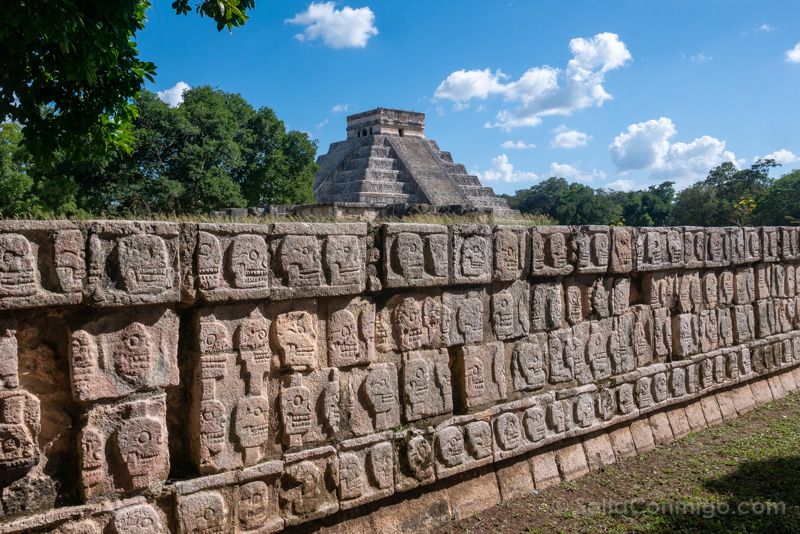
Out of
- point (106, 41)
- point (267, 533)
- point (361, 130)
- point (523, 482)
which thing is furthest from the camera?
point (361, 130)

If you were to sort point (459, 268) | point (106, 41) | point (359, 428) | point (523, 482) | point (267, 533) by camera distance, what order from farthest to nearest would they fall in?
1. point (106, 41)
2. point (523, 482)
3. point (459, 268)
4. point (359, 428)
5. point (267, 533)

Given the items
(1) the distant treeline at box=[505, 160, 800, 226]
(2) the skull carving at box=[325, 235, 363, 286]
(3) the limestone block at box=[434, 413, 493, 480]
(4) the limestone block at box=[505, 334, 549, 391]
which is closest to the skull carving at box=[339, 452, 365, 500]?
(3) the limestone block at box=[434, 413, 493, 480]

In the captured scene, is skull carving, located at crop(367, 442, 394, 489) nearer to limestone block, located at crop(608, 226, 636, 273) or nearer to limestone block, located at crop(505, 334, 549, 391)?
limestone block, located at crop(505, 334, 549, 391)

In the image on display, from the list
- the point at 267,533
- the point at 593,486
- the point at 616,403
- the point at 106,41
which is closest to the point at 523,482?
the point at 593,486

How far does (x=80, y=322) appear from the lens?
2883mm

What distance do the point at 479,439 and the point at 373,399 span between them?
3.10ft

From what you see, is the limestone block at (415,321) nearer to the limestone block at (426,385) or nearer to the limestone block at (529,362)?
the limestone block at (426,385)

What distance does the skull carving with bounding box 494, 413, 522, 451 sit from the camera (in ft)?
15.0

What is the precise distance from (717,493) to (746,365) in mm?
2928

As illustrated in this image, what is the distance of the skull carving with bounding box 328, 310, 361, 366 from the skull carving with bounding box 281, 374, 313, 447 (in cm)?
26

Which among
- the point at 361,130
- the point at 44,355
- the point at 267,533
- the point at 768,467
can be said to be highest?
the point at 361,130

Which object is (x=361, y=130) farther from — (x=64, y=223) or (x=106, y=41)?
(x=64, y=223)

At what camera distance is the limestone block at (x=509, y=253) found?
182 inches

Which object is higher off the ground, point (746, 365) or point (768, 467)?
point (746, 365)
